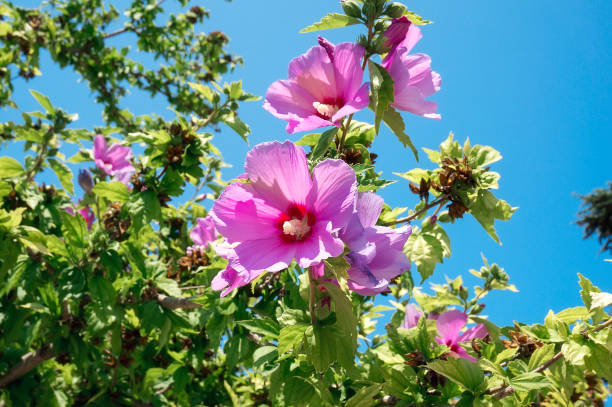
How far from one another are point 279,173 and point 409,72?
18.8 inches

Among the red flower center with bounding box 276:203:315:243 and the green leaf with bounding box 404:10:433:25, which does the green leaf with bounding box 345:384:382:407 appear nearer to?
the red flower center with bounding box 276:203:315:243

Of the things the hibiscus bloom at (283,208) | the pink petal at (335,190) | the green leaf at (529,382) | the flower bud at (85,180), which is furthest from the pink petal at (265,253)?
the flower bud at (85,180)

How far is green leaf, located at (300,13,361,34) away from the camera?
3.72ft

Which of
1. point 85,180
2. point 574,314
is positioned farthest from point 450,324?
point 85,180

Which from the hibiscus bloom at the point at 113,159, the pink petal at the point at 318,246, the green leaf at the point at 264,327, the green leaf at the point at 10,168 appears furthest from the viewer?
the hibiscus bloom at the point at 113,159

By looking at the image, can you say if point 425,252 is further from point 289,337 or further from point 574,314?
point 289,337

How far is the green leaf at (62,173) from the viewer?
2672 mm

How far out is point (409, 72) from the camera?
1199mm

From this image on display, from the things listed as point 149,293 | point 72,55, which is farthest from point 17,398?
point 72,55

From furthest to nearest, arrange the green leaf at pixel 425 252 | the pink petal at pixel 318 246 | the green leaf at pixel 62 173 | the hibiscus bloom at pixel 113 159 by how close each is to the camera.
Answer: the hibiscus bloom at pixel 113 159
the green leaf at pixel 62 173
the green leaf at pixel 425 252
the pink petal at pixel 318 246

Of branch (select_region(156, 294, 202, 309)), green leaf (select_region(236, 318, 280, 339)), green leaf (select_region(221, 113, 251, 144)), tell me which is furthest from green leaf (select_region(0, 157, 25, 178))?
green leaf (select_region(236, 318, 280, 339))

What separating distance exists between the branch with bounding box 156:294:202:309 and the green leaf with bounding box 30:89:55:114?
4.47 ft

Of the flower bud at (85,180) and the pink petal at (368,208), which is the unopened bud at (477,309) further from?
the flower bud at (85,180)

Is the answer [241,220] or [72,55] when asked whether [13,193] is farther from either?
[72,55]
